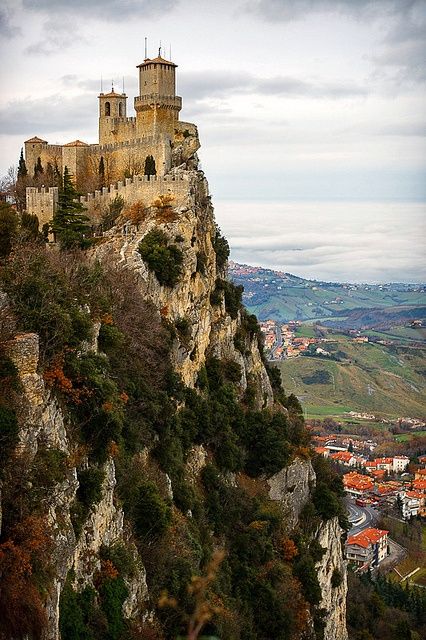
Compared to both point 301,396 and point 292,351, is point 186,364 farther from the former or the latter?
point 292,351

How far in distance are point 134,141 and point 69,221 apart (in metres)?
6.51

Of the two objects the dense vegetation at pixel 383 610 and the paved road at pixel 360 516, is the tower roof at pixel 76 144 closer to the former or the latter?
the dense vegetation at pixel 383 610

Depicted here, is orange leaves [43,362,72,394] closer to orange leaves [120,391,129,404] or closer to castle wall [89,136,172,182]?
orange leaves [120,391,129,404]

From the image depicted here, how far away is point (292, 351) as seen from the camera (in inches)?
5807

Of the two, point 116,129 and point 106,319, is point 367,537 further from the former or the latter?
point 106,319

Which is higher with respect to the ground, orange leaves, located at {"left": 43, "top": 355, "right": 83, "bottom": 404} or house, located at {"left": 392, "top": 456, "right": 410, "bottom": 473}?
orange leaves, located at {"left": 43, "top": 355, "right": 83, "bottom": 404}

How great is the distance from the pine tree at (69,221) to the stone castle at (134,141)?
198cm

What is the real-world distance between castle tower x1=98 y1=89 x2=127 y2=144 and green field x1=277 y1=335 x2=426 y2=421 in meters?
73.8

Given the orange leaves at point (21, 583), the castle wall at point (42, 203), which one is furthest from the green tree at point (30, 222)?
the orange leaves at point (21, 583)

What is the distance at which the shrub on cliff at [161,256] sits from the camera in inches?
1176

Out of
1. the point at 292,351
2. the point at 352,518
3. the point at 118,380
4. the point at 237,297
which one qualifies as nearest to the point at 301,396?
the point at 292,351

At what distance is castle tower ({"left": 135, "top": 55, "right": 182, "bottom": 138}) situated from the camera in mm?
37219

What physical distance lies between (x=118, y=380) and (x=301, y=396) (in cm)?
10581

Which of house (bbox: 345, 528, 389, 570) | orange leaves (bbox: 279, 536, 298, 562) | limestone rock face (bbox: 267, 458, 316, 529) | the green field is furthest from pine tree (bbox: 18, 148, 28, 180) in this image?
the green field
